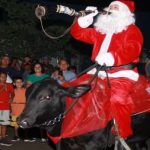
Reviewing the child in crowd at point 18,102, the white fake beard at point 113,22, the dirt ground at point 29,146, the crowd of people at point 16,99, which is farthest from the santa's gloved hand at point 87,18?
the child in crowd at point 18,102

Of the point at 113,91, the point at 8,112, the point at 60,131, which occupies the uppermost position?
the point at 113,91

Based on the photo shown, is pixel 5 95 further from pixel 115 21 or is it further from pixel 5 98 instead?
pixel 115 21

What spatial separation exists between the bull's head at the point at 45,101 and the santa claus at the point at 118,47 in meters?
0.55

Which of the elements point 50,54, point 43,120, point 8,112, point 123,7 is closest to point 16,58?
point 50,54

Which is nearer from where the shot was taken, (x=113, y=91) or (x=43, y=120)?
(x=43, y=120)

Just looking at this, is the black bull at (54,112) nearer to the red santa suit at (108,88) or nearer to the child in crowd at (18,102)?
the red santa suit at (108,88)

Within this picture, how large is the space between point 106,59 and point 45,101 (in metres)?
0.89

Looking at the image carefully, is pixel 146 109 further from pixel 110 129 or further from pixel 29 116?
pixel 29 116

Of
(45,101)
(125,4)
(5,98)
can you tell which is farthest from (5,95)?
(45,101)

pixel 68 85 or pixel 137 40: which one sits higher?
pixel 137 40

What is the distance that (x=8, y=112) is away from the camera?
9.78 m

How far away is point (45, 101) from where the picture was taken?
5.01 meters

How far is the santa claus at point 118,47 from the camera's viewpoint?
5414mm

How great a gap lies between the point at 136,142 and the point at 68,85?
5.14 feet
